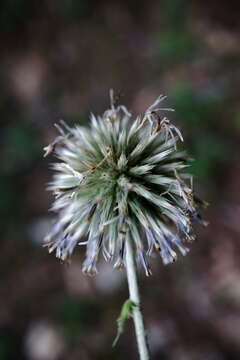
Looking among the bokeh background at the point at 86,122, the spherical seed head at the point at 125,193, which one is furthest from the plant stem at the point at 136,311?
the bokeh background at the point at 86,122

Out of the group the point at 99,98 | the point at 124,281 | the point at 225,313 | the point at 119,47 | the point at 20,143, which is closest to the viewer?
the point at 225,313

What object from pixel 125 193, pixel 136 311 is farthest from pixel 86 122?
pixel 136 311

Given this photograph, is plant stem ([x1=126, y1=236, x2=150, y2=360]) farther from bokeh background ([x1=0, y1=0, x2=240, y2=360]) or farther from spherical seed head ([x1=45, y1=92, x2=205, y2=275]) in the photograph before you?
bokeh background ([x1=0, y1=0, x2=240, y2=360])

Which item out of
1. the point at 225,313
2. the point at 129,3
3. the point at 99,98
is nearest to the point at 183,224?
the point at 225,313

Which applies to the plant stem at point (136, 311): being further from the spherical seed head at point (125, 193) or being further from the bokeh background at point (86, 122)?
the bokeh background at point (86, 122)

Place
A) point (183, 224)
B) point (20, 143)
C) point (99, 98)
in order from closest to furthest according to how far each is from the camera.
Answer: point (183, 224) < point (20, 143) < point (99, 98)

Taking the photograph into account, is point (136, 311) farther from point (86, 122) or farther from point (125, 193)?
point (86, 122)

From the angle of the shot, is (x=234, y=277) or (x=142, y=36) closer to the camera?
(x=234, y=277)

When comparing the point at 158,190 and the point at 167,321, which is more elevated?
the point at 158,190

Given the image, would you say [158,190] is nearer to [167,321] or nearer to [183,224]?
[183,224]
